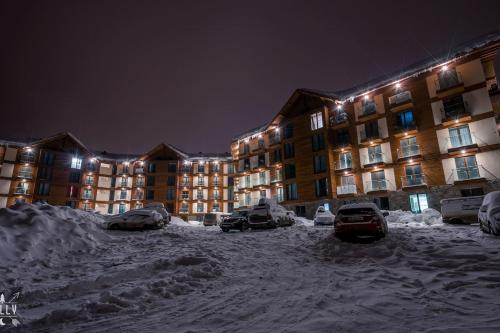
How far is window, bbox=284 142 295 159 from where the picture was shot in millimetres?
36500

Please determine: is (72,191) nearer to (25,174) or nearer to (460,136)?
(25,174)

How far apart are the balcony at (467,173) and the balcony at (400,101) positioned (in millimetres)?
8112

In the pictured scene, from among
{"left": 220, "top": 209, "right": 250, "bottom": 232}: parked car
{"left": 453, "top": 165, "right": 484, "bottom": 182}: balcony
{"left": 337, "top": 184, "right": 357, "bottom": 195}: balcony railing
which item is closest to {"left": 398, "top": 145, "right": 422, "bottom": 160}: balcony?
{"left": 453, "top": 165, "right": 484, "bottom": 182}: balcony

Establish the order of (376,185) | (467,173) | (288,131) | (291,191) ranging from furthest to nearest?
(288,131), (291,191), (376,185), (467,173)

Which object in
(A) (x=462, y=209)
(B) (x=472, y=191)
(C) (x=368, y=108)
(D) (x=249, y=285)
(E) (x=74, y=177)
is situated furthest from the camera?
(E) (x=74, y=177)

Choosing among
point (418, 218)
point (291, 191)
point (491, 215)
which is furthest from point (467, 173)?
point (291, 191)

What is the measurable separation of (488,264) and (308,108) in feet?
105

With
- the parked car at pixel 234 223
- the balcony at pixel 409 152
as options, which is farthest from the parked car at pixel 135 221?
the balcony at pixel 409 152

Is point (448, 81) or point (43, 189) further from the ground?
point (448, 81)

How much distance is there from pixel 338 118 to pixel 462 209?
1862 centimetres

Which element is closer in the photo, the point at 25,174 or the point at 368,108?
the point at 368,108

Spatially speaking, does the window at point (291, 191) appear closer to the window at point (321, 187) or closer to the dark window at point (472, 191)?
the window at point (321, 187)

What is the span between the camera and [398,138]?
1084 inches

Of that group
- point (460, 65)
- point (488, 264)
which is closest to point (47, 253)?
point (488, 264)
